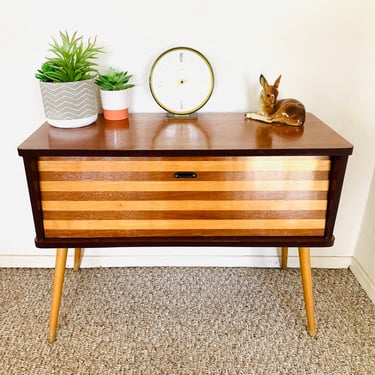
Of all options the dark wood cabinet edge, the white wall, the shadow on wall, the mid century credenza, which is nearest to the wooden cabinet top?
the mid century credenza

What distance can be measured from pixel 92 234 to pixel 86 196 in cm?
12

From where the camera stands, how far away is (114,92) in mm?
1125

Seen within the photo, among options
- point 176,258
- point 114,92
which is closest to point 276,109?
point 114,92

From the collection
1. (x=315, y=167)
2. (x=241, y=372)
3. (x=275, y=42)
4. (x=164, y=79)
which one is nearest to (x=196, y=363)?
(x=241, y=372)

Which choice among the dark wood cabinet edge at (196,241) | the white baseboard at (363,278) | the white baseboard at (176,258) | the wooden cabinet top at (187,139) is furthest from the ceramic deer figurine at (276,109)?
the white baseboard at (363,278)

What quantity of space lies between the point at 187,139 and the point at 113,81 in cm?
32

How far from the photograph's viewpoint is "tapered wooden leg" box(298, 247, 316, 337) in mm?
1141

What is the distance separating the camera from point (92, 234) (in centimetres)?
106

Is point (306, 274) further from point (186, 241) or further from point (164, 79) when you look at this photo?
point (164, 79)

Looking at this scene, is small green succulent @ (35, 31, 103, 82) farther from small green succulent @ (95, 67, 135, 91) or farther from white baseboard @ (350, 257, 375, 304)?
white baseboard @ (350, 257, 375, 304)

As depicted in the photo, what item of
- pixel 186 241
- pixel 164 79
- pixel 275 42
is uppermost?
pixel 275 42

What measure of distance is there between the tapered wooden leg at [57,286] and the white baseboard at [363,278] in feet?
3.49

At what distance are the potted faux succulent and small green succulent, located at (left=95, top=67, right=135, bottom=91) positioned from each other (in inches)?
1.6

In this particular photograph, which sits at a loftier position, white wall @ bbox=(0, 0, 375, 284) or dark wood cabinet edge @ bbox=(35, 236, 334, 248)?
white wall @ bbox=(0, 0, 375, 284)
